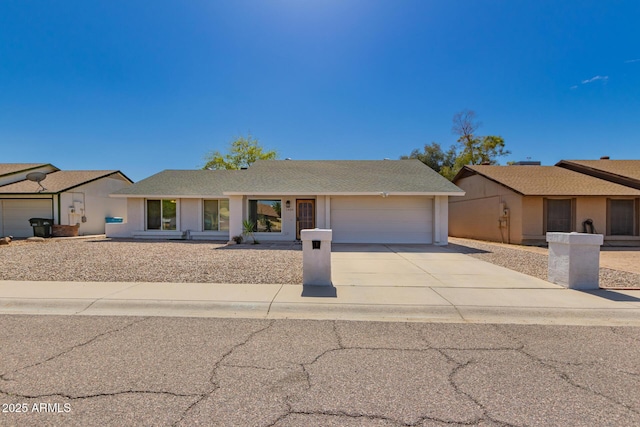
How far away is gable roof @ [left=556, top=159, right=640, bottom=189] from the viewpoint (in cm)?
1797

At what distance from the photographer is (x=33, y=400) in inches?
110

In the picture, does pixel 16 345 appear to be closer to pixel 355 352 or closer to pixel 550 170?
pixel 355 352

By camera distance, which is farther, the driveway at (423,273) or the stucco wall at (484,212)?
the stucco wall at (484,212)

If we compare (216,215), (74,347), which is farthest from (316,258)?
(216,215)

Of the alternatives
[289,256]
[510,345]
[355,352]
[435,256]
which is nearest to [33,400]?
[355,352]

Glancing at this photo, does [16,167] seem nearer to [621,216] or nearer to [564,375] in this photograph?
[564,375]

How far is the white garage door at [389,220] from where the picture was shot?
16094mm

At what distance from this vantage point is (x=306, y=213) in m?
16.5

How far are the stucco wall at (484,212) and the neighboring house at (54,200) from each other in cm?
2560

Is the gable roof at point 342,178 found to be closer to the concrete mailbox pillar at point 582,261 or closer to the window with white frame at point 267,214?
the window with white frame at point 267,214

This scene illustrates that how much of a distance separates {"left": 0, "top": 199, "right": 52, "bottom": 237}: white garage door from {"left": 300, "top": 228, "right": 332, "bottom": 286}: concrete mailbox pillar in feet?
71.6

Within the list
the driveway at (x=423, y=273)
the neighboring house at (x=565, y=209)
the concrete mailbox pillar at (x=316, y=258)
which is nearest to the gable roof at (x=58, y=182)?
the driveway at (x=423, y=273)

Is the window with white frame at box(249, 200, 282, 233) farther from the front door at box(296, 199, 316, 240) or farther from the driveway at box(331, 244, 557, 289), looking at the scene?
the driveway at box(331, 244, 557, 289)

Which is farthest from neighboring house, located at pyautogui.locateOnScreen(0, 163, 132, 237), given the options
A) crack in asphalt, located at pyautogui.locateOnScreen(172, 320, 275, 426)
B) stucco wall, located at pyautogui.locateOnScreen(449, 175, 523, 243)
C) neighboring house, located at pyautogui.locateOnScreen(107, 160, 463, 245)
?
stucco wall, located at pyautogui.locateOnScreen(449, 175, 523, 243)
